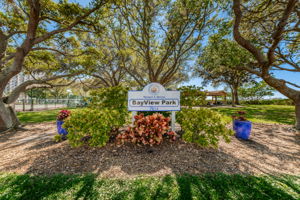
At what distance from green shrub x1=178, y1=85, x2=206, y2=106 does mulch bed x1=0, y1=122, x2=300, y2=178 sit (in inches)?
52.7

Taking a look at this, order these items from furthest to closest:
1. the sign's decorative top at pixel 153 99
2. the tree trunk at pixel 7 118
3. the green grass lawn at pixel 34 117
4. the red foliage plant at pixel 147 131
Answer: the green grass lawn at pixel 34 117 → the tree trunk at pixel 7 118 → the sign's decorative top at pixel 153 99 → the red foliage plant at pixel 147 131

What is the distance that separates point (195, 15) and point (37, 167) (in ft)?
27.2

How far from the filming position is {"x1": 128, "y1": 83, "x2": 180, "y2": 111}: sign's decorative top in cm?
364

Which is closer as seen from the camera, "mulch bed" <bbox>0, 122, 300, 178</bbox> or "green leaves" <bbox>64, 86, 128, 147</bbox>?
"mulch bed" <bbox>0, 122, 300, 178</bbox>

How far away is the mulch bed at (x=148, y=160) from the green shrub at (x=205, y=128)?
12.1 inches

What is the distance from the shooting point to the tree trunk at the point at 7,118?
5209 millimetres

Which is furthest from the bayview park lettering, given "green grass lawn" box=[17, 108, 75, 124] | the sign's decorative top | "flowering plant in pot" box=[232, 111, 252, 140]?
"green grass lawn" box=[17, 108, 75, 124]

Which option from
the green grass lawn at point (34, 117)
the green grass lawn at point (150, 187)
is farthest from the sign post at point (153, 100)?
the green grass lawn at point (34, 117)

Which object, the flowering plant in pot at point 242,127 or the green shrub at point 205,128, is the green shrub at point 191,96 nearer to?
the green shrub at point 205,128

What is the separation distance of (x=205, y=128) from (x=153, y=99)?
1649 mm

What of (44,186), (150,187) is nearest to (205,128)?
(150,187)

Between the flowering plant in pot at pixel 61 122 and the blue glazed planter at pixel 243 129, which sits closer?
the flowering plant in pot at pixel 61 122

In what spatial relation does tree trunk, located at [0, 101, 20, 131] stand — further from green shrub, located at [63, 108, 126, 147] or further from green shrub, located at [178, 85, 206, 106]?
green shrub, located at [178, 85, 206, 106]

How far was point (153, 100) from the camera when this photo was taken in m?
3.68
